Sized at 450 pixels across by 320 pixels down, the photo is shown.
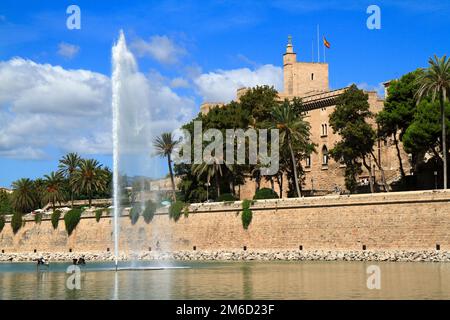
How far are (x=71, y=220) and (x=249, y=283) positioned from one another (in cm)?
3501

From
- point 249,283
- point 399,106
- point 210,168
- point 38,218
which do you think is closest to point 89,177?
point 38,218

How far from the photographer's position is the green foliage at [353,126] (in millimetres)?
54500

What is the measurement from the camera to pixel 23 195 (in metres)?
71.6

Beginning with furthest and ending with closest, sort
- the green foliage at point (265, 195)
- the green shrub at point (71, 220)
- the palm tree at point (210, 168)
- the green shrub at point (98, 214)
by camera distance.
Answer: the green shrub at point (71, 220)
the green shrub at point (98, 214)
the palm tree at point (210, 168)
the green foliage at point (265, 195)

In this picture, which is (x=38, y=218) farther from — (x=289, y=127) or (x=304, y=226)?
(x=304, y=226)

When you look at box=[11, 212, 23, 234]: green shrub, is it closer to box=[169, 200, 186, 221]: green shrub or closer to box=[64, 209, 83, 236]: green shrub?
box=[64, 209, 83, 236]: green shrub

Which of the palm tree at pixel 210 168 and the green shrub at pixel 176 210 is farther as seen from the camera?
the palm tree at pixel 210 168

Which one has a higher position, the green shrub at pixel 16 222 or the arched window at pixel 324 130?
the arched window at pixel 324 130

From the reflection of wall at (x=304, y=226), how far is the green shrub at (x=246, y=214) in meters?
0.30

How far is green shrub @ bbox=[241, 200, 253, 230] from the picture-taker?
1912 inches

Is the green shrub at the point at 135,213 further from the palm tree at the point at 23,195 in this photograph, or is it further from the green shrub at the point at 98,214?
the palm tree at the point at 23,195

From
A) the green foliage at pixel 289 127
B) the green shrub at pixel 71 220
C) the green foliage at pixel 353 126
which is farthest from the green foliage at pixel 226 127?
the green shrub at pixel 71 220

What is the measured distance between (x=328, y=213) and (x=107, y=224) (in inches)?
798

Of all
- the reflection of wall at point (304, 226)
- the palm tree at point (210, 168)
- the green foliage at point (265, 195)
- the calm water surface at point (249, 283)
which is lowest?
the calm water surface at point (249, 283)
